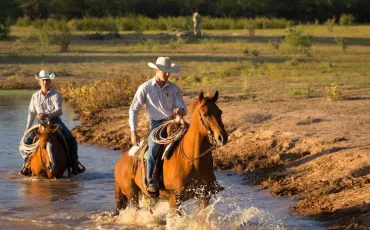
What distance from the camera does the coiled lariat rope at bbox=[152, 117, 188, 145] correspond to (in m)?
10.7

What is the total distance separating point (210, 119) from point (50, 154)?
19.2 feet

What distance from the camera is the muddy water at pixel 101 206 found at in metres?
11.5

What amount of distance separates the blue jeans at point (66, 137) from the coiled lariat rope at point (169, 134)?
4701mm

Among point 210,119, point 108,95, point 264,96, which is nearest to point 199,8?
point 108,95

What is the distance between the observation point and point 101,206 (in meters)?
13.5

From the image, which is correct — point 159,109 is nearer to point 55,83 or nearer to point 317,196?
point 317,196

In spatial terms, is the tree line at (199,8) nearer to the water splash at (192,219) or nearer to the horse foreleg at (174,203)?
the water splash at (192,219)

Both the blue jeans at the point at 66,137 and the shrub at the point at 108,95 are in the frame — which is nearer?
the blue jeans at the point at 66,137

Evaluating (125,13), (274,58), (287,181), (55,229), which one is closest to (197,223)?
(55,229)

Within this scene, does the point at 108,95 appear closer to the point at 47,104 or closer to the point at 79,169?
the point at 79,169

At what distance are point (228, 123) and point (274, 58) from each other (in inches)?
732

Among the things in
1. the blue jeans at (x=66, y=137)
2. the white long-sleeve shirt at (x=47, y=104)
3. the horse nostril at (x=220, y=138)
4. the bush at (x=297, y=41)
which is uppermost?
the horse nostril at (x=220, y=138)

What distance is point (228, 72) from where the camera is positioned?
29.4 metres

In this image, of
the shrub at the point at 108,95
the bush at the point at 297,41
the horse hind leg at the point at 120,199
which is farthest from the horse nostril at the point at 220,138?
the bush at the point at 297,41
